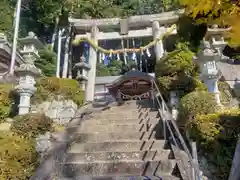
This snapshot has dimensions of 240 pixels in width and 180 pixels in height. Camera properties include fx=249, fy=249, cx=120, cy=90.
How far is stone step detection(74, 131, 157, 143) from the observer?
5977 millimetres

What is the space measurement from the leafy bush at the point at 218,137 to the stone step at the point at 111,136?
1254 mm

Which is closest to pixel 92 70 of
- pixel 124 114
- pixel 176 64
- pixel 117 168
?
pixel 124 114

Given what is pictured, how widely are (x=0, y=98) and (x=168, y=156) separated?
5.81 metres

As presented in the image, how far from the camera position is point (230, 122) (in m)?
5.00

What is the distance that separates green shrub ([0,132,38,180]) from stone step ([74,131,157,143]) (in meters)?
1.07

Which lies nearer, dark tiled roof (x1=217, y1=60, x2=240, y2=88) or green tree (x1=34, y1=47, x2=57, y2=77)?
dark tiled roof (x1=217, y1=60, x2=240, y2=88)

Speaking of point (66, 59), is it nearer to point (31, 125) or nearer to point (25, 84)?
point (25, 84)

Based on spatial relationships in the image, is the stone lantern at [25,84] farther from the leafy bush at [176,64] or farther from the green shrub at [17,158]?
the leafy bush at [176,64]

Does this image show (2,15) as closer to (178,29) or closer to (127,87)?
(127,87)

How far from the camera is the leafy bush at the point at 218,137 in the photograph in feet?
15.4

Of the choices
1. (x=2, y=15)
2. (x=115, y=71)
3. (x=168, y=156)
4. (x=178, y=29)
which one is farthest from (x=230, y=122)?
(x=2, y=15)

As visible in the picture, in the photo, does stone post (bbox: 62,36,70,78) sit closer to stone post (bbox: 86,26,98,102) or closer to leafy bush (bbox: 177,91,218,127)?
stone post (bbox: 86,26,98,102)

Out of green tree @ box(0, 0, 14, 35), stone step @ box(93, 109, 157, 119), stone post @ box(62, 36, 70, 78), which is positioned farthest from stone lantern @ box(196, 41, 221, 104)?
green tree @ box(0, 0, 14, 35)

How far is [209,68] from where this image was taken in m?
7.20
